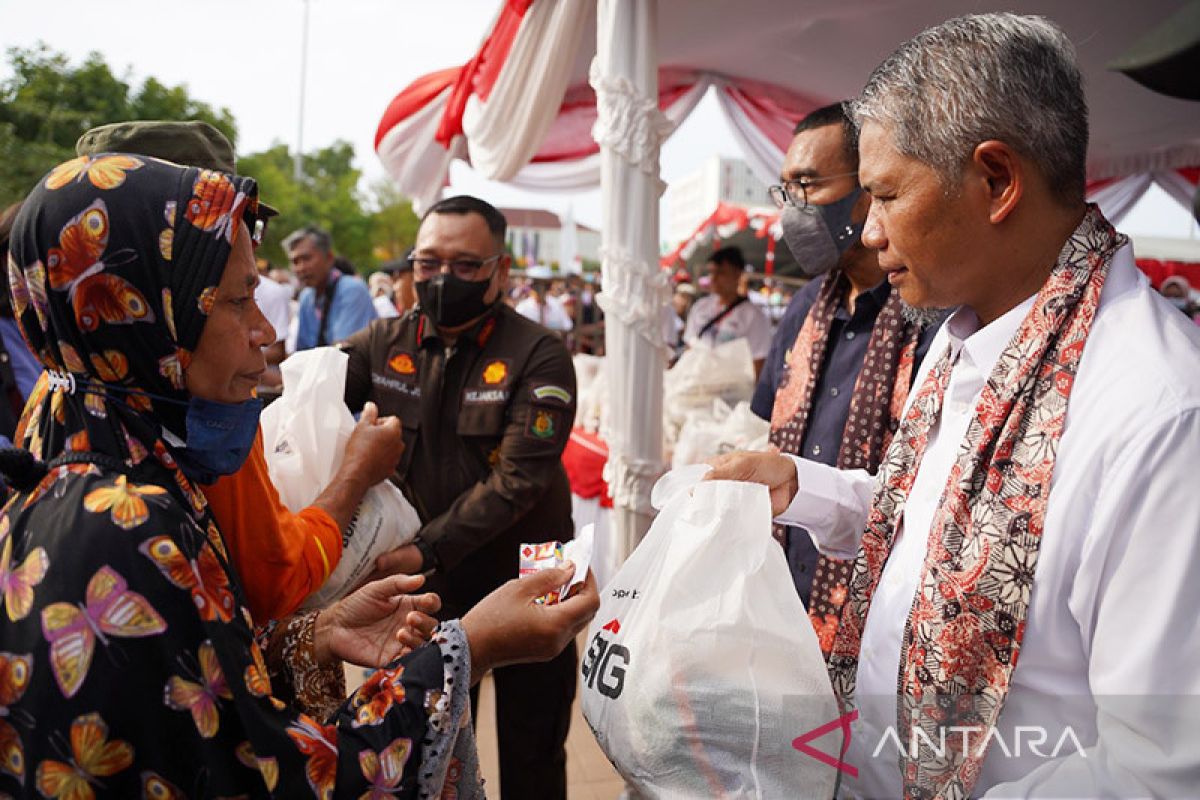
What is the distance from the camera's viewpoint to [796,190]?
2615 mm

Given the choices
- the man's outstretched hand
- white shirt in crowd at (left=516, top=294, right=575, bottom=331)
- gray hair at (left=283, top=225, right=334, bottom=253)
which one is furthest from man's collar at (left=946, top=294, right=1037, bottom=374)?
white shirt in crowd at (left=516, top=294, right=575, bottom=331)

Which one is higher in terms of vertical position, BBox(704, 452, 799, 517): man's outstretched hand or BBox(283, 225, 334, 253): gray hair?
BBox(283, 225, 334, 253): gray hair

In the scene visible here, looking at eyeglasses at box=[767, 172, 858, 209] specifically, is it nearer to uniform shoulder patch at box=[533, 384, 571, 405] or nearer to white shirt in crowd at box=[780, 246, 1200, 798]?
uniform shoulder patch at box=[533, 384, 571, 405]

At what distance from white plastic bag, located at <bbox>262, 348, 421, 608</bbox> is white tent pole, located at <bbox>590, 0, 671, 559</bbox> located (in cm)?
118

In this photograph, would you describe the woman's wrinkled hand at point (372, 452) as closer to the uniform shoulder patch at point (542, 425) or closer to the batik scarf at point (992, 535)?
the uniform shoulder patch at point (542, 425)

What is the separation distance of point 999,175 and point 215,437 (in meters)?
1.30

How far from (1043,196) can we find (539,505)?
6.40 ft

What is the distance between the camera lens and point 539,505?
2.85 metres

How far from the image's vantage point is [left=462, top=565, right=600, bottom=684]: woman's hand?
137 centimetres

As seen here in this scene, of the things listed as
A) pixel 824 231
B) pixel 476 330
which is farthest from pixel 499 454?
pixel 824 231

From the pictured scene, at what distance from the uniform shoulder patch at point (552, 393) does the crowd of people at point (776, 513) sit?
0.99m

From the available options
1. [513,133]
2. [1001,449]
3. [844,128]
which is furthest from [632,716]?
[513,133]

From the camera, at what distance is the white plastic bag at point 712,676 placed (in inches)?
50.4

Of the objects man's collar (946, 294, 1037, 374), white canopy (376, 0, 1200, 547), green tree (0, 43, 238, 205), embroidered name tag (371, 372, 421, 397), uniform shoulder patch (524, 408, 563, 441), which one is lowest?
uniform shoulder patch (524, 408, 563, 441)
